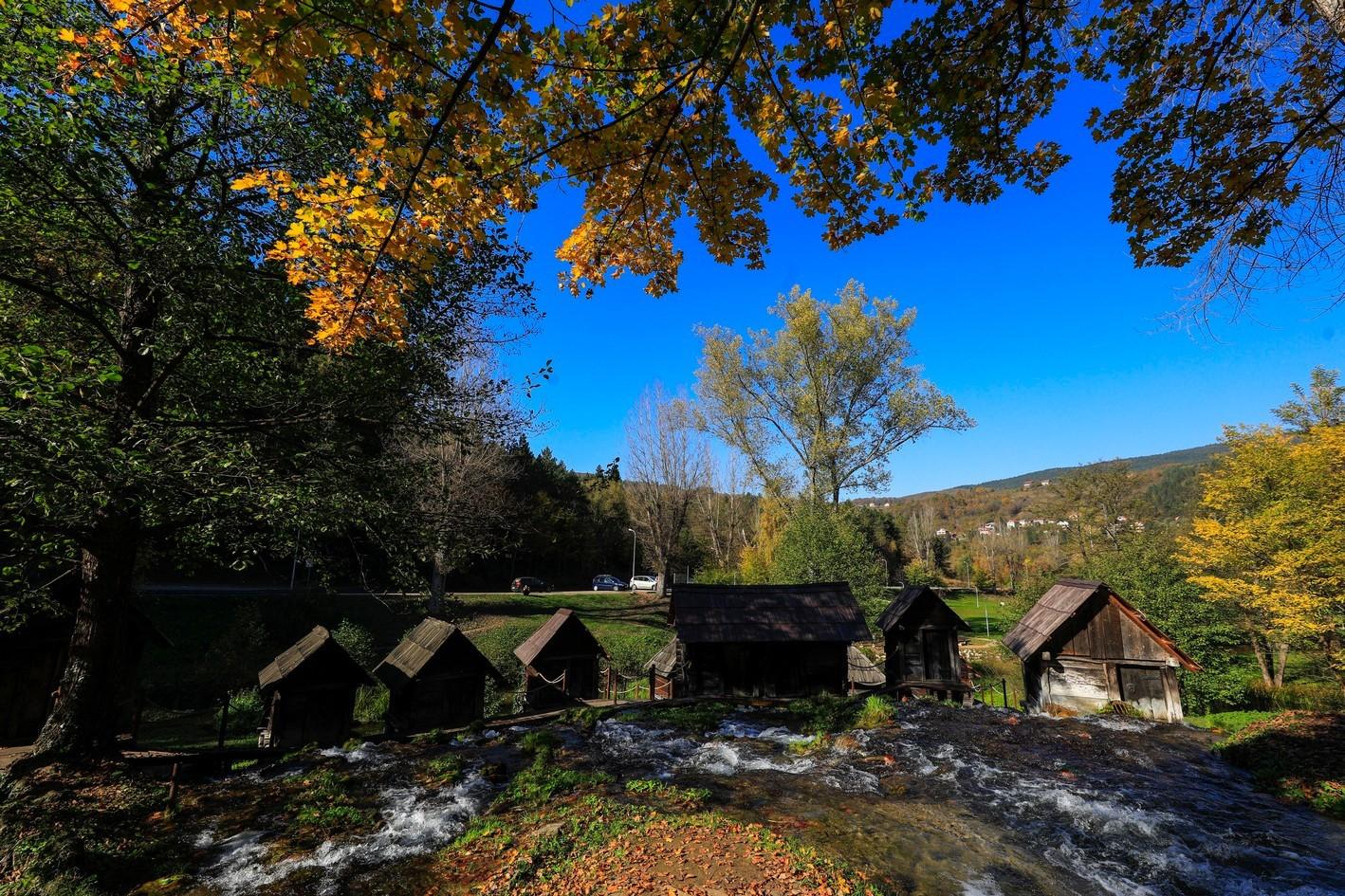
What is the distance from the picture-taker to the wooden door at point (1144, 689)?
16.7m

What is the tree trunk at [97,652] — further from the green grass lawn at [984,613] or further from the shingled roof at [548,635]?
the green grass lawn at [984,613]

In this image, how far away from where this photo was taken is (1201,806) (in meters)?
9.79

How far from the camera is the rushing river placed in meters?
6.92

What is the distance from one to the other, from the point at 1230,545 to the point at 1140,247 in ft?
92.8

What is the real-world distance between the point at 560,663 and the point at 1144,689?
62.3 ft

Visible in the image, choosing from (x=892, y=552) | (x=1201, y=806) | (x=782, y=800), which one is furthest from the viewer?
(x=892, y=552)

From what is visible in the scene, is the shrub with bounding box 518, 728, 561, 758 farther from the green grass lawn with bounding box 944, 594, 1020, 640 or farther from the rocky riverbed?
the green grass lawn with bounding box 944, 594, 1020, 640

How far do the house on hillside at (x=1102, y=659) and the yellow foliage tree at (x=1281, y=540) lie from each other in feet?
28.0

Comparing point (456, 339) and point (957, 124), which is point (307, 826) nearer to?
point (456, 339)

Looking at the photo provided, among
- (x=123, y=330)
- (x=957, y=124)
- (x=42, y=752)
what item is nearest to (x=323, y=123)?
(x=123, y=330)

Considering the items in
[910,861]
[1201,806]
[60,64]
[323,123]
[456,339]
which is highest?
[323,123]

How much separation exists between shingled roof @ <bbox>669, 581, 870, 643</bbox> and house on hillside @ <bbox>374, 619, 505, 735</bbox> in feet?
22.5

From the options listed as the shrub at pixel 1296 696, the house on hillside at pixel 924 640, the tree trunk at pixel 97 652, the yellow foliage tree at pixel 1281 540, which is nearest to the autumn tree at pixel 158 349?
the tree trunk at pixel 97 652

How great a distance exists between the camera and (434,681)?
14000 mm
